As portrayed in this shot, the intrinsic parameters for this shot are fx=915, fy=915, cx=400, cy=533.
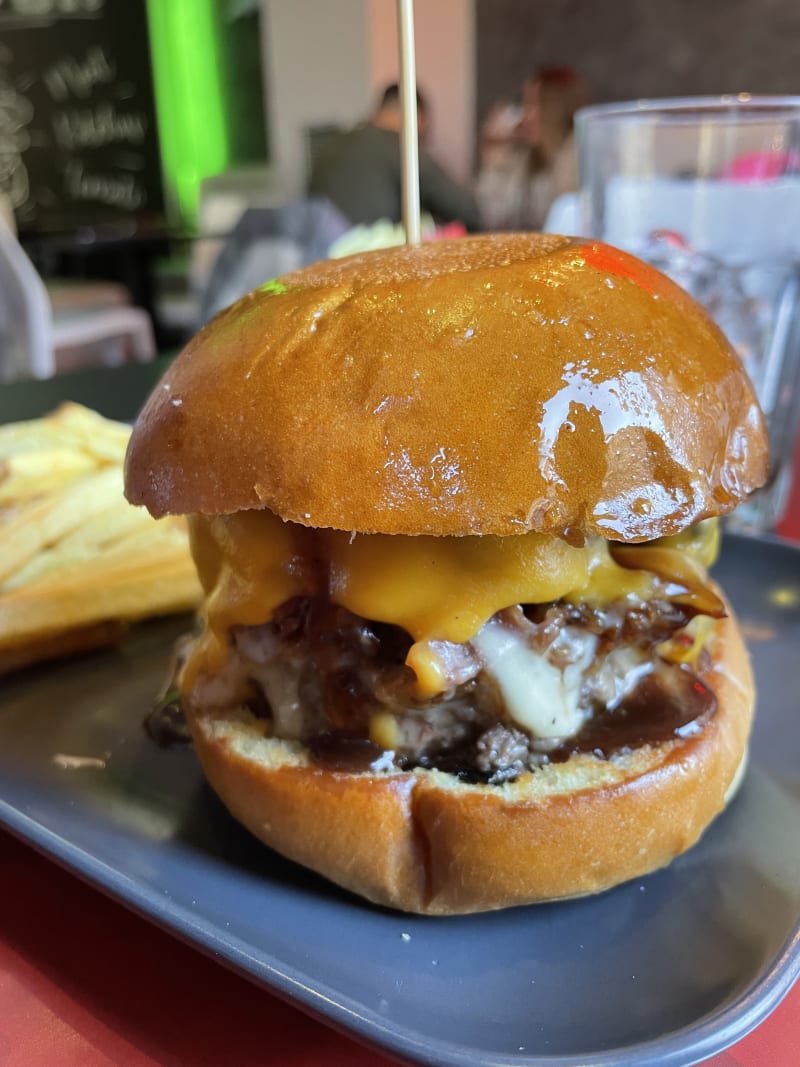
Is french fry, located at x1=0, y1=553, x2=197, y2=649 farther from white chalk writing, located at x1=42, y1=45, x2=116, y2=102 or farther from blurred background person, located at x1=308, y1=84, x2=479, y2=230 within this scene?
white chalk writing, located at x1=42, y1=45, x2=116, y2=102

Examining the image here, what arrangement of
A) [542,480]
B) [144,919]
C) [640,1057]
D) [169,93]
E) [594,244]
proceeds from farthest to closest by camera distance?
[169,93]
[594,244]
[144,919]
[542,480]
[640,1057]

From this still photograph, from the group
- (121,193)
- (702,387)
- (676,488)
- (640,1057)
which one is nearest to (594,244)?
(702,387)

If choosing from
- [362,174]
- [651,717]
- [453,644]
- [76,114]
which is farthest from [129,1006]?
[76,114]

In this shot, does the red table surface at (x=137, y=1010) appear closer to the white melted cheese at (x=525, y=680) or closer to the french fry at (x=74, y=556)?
the white melted cheese at (x=525, y=680)

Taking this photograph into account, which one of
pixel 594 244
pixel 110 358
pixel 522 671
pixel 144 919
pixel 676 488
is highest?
pixel 594 244

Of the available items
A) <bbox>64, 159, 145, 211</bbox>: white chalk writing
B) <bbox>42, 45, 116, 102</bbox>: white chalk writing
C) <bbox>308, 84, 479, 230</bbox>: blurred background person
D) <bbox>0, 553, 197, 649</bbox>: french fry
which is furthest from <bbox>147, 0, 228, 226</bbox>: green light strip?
<bbox>0, 553, 197, 649</bbox>: french fry

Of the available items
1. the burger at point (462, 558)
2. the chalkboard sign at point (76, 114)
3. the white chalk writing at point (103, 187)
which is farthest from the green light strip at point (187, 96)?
the burger at point (462, 558)

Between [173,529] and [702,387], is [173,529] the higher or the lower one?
the lower one

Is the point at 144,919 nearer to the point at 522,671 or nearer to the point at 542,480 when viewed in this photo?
the point at 522,671
